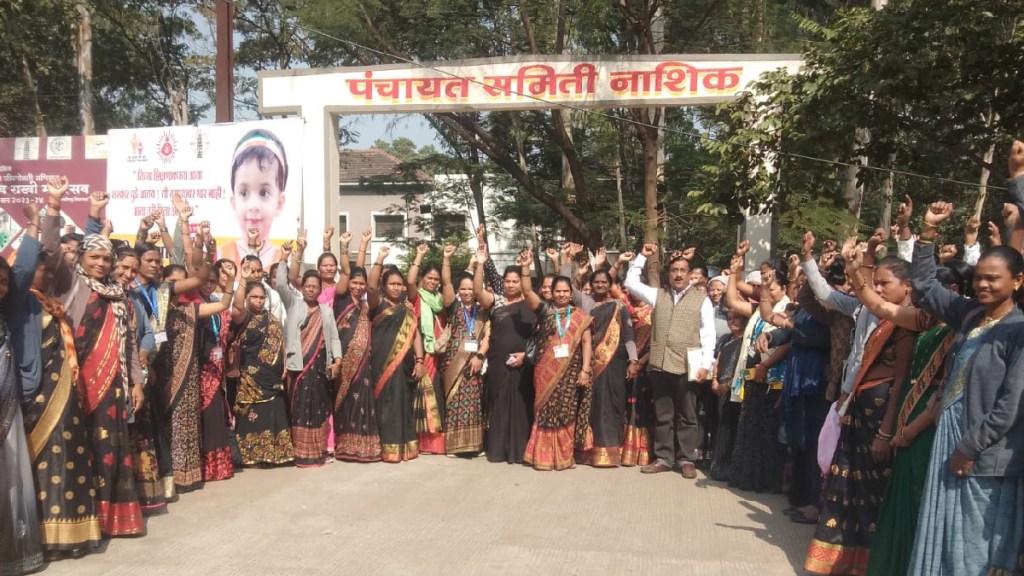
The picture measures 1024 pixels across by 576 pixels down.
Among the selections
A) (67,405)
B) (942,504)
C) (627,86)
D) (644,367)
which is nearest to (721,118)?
(627,86)

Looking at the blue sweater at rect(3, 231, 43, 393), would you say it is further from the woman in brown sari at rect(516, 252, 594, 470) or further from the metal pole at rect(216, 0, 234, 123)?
the metal pole at rect(216, 0, 234, 123)

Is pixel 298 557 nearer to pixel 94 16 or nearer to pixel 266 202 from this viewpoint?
pixel 266 202

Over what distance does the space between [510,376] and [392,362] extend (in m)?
0.98

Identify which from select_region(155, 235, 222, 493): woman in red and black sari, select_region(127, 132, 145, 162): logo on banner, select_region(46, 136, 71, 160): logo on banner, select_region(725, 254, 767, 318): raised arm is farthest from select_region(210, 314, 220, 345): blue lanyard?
select_region(46, 136, 71, 160): logo on banner

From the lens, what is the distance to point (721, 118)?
891 cm

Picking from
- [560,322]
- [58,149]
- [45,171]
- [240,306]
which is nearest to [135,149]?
[58,149]

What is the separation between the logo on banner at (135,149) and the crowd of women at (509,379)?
5.31 feet

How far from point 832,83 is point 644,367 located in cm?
285

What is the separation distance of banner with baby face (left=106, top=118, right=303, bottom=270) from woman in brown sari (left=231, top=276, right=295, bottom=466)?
2.57m

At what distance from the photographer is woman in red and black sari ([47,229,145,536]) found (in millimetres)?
4863

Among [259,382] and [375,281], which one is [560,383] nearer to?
[375,281]

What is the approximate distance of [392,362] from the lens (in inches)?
289

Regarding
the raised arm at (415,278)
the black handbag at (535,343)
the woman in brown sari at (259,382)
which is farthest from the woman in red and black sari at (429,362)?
the woman in brown sari at (259,382)

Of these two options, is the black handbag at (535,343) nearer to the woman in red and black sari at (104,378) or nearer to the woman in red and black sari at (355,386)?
the woman in red and black sari at (355,386)
